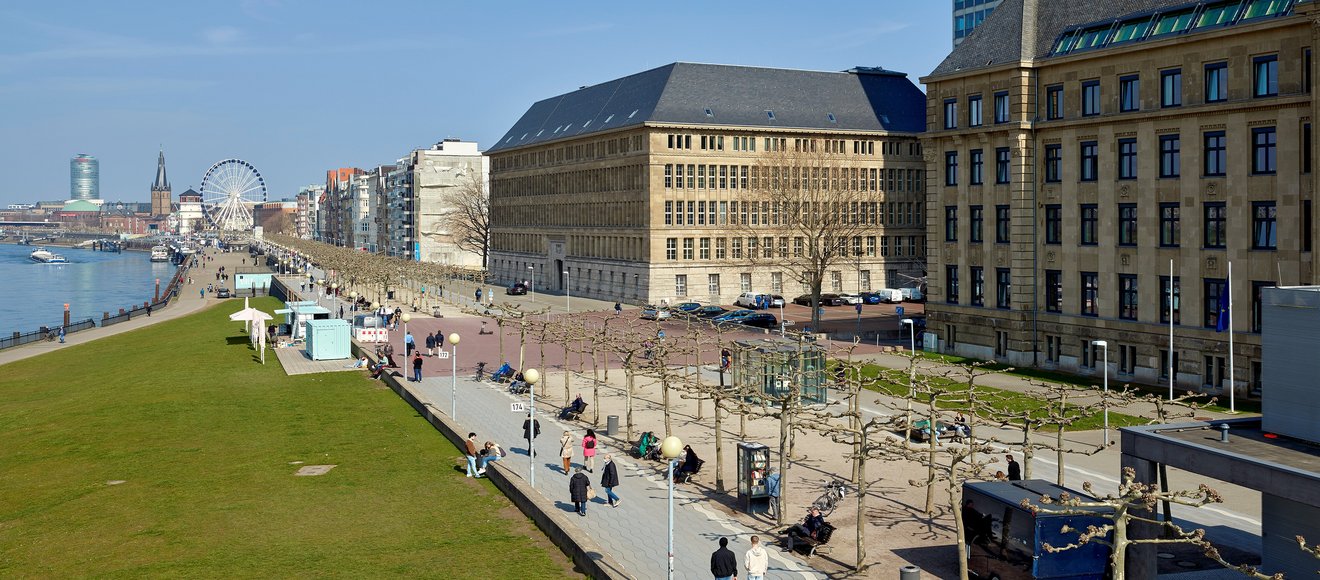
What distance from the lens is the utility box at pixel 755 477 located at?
3155 centimetres

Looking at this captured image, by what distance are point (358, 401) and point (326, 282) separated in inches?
3616

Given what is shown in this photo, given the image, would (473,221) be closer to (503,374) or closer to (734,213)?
(734,213)

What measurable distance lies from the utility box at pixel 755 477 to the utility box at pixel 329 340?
42.1 m

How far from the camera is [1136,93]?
5556 cm

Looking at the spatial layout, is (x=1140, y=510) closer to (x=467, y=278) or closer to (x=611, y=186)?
(x=611, y=186)

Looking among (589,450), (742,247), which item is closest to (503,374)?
(589,450)

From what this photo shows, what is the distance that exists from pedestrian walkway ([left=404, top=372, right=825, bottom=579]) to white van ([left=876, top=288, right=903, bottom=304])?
63458mm

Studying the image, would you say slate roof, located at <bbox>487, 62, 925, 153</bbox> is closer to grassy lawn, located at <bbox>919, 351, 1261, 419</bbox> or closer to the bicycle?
grassy lawn, located at <bbox>919, 351, 1261, 419</bbox>

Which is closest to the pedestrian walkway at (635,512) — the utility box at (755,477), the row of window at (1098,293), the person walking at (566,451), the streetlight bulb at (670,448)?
the person walking at (566,451)

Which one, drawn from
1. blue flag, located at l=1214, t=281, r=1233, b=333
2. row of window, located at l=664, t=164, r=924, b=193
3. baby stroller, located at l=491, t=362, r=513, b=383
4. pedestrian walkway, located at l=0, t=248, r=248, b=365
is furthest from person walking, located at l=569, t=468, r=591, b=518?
row of window, located at l=664, t=164, r=924, b=193

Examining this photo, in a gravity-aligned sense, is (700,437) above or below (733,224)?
below

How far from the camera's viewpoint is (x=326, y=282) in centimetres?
14075

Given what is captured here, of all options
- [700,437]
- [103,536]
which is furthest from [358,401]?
[103,536]

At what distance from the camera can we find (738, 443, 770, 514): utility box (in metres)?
31.5
